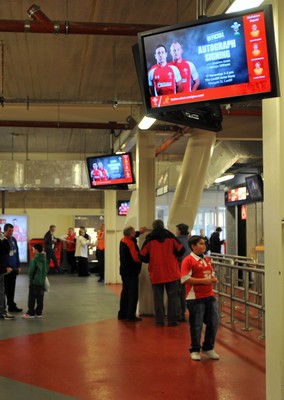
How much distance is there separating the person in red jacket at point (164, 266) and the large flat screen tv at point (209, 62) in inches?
191

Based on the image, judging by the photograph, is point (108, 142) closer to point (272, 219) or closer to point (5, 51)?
point (5, 51)

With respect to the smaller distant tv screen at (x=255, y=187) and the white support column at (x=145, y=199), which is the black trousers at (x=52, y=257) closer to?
the smaller distant tv screen at (x=255, y=187)

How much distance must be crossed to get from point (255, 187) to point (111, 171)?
16.2ft

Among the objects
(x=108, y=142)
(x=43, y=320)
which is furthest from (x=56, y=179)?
(x=43, y=320)

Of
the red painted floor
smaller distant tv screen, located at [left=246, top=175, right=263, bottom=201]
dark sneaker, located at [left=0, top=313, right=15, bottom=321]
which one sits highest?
smaller distant tv screen, located at [left=246, top=175, right=263, bottom=201]

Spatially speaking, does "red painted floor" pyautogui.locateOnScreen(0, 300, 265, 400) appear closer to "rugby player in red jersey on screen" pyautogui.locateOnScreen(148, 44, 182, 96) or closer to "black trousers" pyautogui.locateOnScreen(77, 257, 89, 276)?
"rugby player in red jersey on screen" pyautogui.locateOnScreen(148, 44, 182, 96)

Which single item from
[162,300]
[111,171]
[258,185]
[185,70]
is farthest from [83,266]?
[185,70]

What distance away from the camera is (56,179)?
15.8 m

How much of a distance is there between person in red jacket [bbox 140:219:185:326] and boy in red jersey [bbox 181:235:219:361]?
2360 mm

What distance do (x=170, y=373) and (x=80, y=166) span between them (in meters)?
9.87

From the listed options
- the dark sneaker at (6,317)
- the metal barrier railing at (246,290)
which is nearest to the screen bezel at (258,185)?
the metal barrier railing at (246,290)

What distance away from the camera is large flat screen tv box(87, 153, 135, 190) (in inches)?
444

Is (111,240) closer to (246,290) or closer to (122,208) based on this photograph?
(122,208)

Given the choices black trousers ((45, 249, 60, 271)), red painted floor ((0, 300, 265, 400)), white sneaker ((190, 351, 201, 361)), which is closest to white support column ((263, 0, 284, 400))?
red painted floor ((0, 300, 265, 400))
